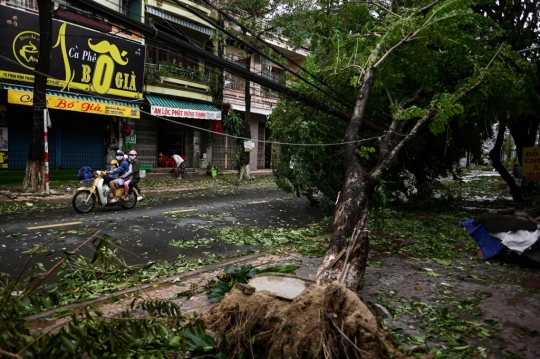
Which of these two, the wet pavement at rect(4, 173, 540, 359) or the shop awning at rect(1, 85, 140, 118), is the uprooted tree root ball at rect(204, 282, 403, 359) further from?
the shop awning at rect(1, 85, 140, 118)

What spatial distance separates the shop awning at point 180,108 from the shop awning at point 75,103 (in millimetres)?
1254

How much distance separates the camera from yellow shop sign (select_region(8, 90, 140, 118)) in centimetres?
1468

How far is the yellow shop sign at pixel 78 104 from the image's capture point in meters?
14.7

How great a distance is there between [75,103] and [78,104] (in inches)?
4.7

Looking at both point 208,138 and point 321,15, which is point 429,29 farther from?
point 208,138

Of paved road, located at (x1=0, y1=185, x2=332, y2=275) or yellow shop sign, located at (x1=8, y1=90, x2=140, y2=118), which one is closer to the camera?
paved road, located at (x1=0, y1=185, x2=332, y2=275)

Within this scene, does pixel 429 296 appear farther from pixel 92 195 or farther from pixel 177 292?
pixel 92 195

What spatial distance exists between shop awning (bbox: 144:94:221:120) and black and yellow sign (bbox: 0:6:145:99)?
4.32 feet

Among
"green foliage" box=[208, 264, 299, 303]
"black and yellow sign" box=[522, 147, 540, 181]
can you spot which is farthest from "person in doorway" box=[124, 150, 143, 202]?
Answer: "black and yellow sign" box=[522, 147, 540, 181]

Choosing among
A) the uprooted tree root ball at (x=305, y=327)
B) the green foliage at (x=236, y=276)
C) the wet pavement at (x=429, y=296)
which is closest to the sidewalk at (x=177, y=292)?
the wet pavement at (x=429, y=296)

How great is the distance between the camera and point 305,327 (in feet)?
10.7

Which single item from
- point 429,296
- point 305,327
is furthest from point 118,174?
point 305,327

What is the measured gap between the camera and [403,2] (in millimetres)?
11766

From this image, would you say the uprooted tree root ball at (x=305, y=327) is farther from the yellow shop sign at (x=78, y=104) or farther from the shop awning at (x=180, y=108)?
the shop awning at (x=180, y=108)
